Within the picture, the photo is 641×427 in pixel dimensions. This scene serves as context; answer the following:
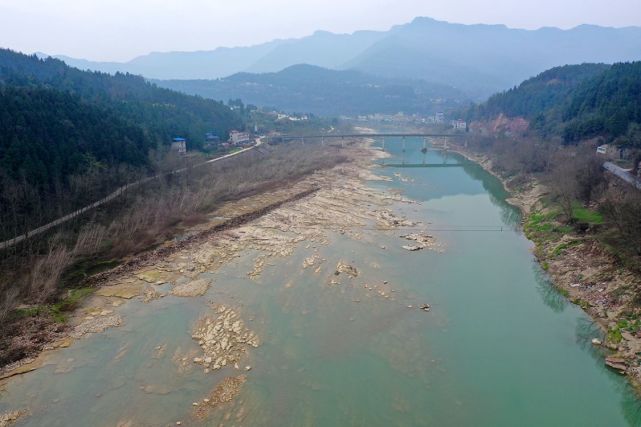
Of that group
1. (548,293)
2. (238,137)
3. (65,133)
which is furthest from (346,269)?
(238,137)

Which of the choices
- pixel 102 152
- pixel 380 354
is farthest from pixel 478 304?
pixel 102 152

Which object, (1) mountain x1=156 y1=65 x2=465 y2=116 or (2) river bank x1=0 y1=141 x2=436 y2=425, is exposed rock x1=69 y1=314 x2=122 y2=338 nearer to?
(2) river bank x1=0 y1=141 x2=436 y2=425

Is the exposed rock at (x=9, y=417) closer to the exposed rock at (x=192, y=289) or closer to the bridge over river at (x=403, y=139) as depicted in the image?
the exposed rock at (x=192, y=289)

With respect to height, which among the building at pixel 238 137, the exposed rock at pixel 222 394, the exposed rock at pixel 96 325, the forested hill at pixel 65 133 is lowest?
the exposed rock at pixel 222 394

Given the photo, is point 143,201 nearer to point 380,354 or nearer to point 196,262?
point 196,262

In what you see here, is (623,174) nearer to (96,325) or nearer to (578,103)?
(578,103)

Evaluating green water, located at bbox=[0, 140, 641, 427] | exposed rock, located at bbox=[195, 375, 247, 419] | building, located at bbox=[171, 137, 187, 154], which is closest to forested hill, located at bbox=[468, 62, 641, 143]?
green water, located at bbox=[0, 140, 641, 427]

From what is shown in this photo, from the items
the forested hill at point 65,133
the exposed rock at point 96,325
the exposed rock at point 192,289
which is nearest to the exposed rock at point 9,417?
the exposed rock at point 96,325
